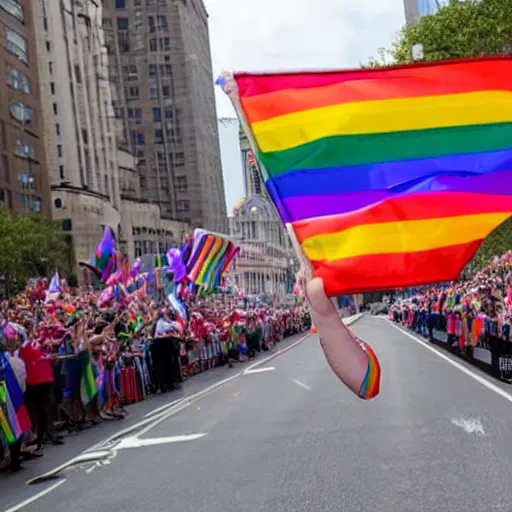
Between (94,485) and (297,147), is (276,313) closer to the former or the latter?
(94,485)

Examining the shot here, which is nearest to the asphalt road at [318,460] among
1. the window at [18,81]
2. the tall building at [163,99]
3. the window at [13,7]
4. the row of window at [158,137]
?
the window at [18,81]

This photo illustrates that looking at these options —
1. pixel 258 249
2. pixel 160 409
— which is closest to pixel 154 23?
pixel 258 249

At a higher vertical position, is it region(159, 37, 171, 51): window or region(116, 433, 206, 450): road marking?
region(159, 37, 171, 51): window

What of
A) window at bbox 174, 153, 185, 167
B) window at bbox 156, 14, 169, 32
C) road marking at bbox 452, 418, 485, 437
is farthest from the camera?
window at bbox 174, 153, 185, 167

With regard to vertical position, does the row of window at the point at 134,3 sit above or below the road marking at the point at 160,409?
above

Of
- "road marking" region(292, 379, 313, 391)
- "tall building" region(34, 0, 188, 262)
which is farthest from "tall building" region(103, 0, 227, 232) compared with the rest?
"road marking" region(292, 379, 313, 391)

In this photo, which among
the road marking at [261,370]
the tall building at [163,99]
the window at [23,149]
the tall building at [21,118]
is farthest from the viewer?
the tall building at [163,99]

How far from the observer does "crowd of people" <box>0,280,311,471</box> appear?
13273 millimetres

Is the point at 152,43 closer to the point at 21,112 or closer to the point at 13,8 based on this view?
the point at 13,8

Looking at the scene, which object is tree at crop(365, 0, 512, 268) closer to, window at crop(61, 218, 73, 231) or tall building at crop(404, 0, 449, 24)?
window at crop(61, 218, 73, 231)

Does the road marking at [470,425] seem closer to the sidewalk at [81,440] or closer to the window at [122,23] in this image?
the sidewalk at [81,440]

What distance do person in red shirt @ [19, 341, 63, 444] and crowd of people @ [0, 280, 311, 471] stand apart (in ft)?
0.05

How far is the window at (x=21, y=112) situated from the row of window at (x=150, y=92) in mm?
28403

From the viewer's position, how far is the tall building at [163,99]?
89688 mm
